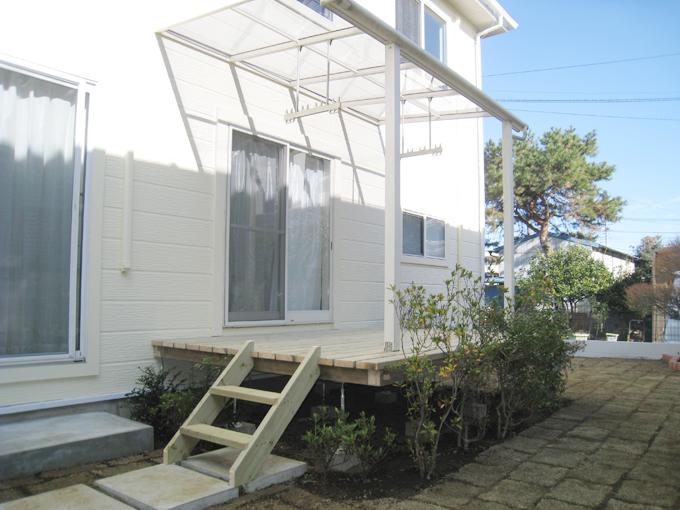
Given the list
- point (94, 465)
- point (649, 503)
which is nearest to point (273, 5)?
point (94, 465)

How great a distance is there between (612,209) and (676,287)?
14271mm

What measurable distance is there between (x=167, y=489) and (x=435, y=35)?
22.5 feet

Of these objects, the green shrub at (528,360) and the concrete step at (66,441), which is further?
the green shrub at (528,360)

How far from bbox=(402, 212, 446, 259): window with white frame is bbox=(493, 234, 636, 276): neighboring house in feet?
33.2

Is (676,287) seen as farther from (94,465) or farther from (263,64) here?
(94,465)

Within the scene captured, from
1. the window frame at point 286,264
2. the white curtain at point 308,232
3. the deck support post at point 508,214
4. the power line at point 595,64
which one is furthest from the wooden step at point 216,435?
the power line at point 595,64

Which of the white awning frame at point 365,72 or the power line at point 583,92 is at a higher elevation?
the power line at point 583,92

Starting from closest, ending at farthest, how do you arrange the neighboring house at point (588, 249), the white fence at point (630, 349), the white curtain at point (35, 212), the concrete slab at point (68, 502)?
the concrete slab at point (68, 502), the white curtain at point (35, 212), the white fence at point (630, 349), the neighboring house at point (588, 249)

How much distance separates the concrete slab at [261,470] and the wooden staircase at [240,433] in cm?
6

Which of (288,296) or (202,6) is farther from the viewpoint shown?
(288,296)

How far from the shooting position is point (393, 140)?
367cm

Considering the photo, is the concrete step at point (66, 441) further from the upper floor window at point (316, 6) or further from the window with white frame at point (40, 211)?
the upper floor window at point (316, 6)

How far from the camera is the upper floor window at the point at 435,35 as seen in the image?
7637 mm

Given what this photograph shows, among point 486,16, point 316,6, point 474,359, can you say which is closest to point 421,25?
point 486,16
